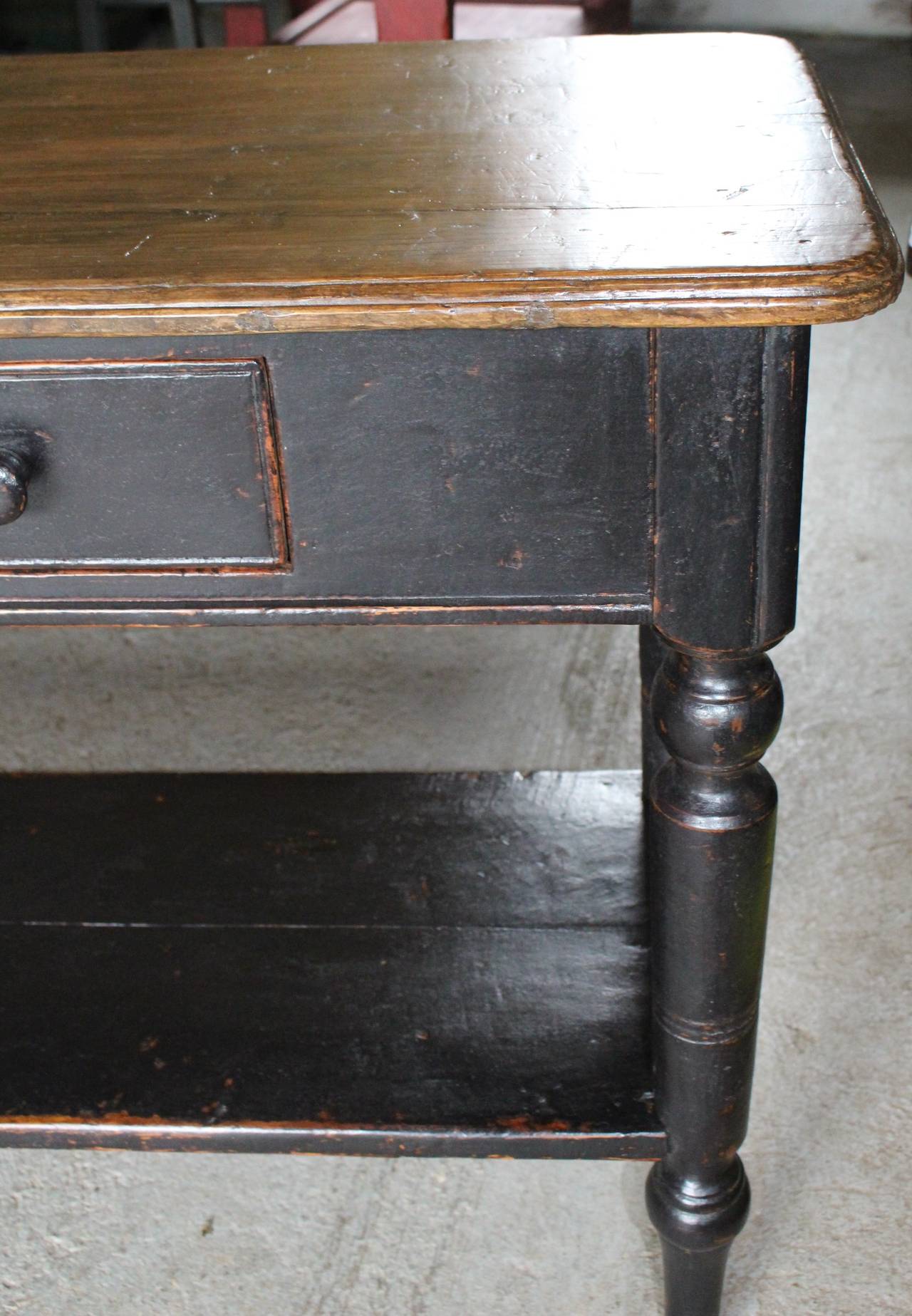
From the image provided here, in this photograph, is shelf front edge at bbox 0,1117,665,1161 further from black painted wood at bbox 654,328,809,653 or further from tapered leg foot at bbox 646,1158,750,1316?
black painted wood at bbox 654,328,809,653

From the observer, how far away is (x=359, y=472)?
898 millimetres

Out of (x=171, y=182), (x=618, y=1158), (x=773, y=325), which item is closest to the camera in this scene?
(x=773, y=325)

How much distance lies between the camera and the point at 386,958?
4.51 feet

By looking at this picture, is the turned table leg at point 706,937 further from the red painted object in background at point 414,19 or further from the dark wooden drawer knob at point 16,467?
the red painted object in background at point 414,19

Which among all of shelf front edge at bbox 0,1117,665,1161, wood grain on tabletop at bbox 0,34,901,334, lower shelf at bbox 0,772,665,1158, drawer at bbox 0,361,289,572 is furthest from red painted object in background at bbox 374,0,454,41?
shelf front edge at bbox 0,1117,665,1161

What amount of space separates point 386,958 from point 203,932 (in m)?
0.19

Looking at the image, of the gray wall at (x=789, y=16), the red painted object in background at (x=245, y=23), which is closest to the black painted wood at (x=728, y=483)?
the red painted object in background at (x=245, y=23)

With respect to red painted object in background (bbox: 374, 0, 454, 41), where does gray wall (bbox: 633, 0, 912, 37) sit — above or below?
below

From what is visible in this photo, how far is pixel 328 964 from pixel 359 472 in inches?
24.5

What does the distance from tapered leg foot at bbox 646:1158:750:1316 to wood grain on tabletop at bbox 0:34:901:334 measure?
28.7 inches

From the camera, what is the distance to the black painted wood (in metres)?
0.84

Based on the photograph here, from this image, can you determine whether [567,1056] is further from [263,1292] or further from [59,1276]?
[59,1276]

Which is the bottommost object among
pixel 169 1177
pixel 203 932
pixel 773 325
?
pixel 169 1177

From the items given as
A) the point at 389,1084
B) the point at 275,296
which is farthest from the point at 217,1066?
the point at 275,296
